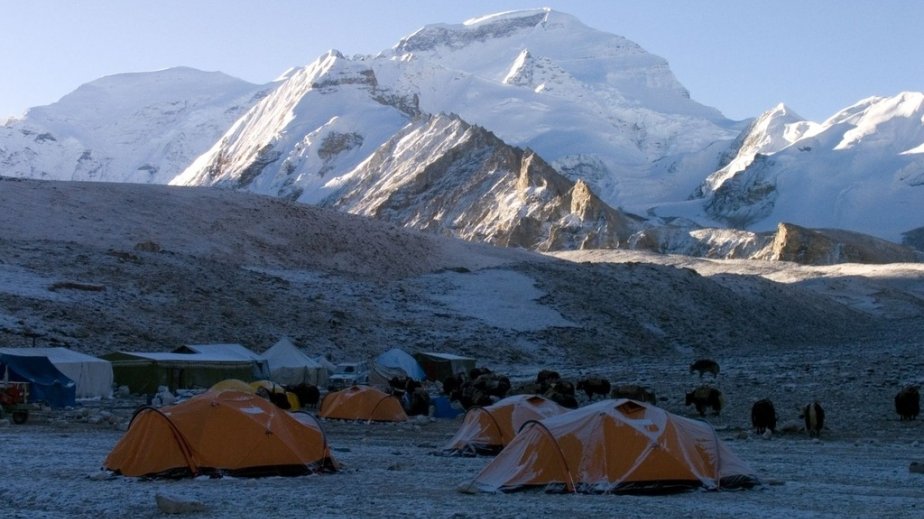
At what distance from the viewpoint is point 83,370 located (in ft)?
116

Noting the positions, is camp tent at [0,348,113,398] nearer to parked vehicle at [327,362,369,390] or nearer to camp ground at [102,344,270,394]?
camp ground at [102,344,270,394]

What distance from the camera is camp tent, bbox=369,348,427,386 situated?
1677 inches

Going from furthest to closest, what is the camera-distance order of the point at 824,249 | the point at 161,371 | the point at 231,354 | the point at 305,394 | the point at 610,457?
the point at 824,249, the point at 231,354, the point at 161,371, the point at 305,394, the point at 610,457

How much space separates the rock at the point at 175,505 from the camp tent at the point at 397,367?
27395mm

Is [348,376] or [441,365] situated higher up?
[441,365]

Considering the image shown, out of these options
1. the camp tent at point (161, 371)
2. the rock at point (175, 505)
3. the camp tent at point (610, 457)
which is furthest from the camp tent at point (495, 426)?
the camp tent at point (161, 371)

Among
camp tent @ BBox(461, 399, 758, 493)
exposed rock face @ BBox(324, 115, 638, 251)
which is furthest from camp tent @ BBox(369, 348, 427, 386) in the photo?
exposed rock face @ BBox(324, 115, 638, 251)

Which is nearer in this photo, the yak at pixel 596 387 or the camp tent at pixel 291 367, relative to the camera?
the yak at pixel 596 387

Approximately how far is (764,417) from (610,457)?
33.2 ft

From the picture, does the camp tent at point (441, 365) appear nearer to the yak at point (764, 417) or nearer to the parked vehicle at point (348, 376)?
the parked vehicle at point (348, 376)

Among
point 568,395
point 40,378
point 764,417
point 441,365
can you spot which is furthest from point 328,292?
point 764,417

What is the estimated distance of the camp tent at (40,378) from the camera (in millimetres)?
31375

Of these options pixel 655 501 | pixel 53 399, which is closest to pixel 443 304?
pixel 53 399

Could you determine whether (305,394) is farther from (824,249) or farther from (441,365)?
(824,249)
